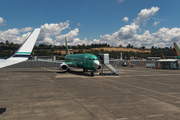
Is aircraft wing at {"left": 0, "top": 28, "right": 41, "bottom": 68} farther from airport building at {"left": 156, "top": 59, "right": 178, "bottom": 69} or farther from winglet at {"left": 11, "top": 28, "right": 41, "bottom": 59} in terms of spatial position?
airport building at {"left": 156, "top": 59, "right": 178, "bottom": 69}

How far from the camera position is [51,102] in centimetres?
1302

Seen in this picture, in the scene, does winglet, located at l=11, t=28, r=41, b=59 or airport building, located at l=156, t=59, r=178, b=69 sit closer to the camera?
winglet, located at l=11, t=28, r=41, b=59

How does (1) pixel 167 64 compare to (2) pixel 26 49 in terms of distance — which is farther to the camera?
(1) pixel 167 64

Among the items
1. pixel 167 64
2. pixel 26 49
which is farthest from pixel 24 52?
pixel 167 64

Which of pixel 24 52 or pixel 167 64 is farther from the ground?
pixel 24 52

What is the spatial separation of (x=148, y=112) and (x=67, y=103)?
628 centimetres

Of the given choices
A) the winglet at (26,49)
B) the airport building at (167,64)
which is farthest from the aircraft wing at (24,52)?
the airport building at (167,64)

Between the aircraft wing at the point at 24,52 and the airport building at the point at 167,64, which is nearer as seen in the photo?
the aircraft wing at the point at 24,52

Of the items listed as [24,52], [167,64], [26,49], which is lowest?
[167,64]

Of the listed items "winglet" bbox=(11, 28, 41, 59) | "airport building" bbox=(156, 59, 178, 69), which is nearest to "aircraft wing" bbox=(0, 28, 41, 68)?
"winglet" bbox=(11, 28, 41, 59)

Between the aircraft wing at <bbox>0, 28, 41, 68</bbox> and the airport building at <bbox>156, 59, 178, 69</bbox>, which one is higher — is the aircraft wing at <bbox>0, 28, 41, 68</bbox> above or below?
above

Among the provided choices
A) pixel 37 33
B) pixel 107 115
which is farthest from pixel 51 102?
pixel 37 33

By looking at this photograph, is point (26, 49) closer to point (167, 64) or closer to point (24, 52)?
point (24, 52)

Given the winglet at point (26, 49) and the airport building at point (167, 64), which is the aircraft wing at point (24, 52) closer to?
the winglet at point (26, 49)
